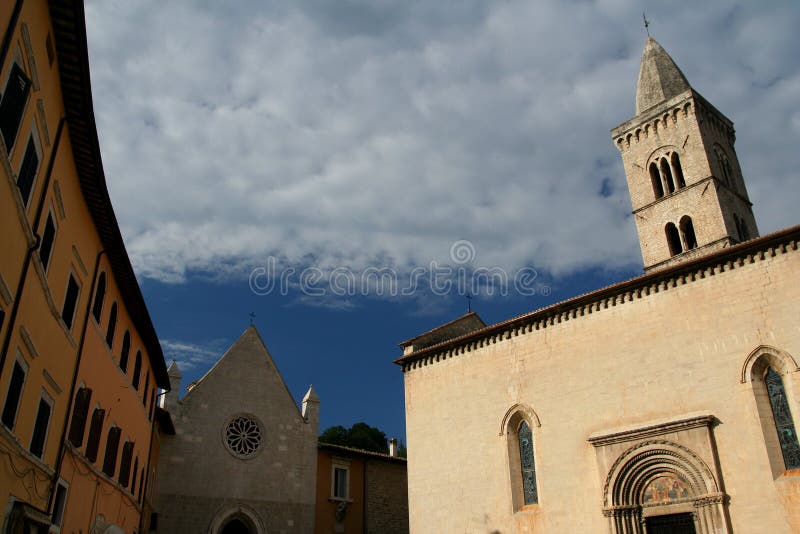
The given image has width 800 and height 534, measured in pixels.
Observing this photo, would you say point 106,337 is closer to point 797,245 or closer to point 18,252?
point 18,252

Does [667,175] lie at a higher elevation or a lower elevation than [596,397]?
higher

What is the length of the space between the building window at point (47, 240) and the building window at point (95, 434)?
5006mm

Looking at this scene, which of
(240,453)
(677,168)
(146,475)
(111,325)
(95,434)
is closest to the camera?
(95,434)

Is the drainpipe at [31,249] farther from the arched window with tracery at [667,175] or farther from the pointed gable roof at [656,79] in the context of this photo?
the pointed gable roof at [656,79]

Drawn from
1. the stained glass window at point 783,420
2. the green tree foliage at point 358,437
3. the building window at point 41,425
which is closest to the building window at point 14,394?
the building window at point 41,425

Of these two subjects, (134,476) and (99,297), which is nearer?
(99,297)

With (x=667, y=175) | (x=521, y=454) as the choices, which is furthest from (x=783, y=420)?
(x=667, y=175)

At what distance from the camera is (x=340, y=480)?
2886 cm

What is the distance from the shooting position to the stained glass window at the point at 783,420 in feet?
47.4

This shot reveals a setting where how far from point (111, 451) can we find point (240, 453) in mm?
11465

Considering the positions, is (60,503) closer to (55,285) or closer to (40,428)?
(40,428)

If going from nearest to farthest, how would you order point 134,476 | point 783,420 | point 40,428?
point 40,428, point 783,420, point 134,476

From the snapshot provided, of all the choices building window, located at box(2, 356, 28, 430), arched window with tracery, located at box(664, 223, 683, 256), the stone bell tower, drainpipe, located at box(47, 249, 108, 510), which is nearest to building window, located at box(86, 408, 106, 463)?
drainpipe, located at box(47, 249, 108, 510)

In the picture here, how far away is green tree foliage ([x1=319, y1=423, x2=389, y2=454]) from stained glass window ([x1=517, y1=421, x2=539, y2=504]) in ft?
101
